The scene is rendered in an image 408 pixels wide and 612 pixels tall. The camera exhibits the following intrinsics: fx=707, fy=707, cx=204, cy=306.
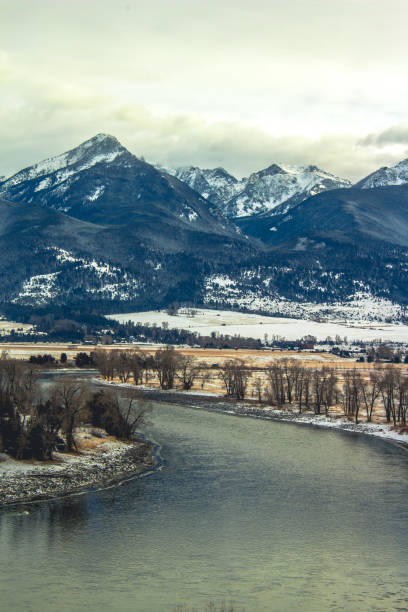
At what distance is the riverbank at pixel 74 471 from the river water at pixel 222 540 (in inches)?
109

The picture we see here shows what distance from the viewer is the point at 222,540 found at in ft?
188

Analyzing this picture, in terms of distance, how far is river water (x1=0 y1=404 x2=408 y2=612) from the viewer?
4623cm

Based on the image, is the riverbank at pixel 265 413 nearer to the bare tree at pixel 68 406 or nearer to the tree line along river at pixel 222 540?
the tree line along river at pixel 222 540

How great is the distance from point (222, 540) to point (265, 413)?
84160 millimetres

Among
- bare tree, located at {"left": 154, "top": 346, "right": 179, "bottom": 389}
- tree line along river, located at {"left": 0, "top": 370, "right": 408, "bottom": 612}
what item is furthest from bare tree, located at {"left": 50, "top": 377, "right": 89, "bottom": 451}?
bare tree, located at {"left": 154, "top": 346, "right": 179, "bottom": 389}

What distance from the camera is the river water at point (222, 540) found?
152 feet

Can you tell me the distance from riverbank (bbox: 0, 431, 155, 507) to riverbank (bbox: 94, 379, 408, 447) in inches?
1604

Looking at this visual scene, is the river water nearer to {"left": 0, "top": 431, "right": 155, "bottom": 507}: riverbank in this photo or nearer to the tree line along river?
the tree line along river

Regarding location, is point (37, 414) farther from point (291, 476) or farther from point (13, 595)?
point (13, 595)

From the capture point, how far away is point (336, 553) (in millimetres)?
55000

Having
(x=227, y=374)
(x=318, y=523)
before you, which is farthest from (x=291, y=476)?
(x=227, y=374)

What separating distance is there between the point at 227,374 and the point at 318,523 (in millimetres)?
114911

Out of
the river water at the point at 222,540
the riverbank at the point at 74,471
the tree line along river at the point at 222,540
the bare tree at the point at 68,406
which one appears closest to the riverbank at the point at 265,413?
the tree line along river at the point at 222,540

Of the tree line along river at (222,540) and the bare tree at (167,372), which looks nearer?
the tree line along river at (222,540)
